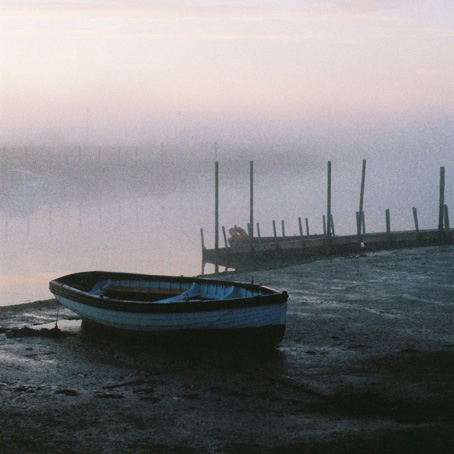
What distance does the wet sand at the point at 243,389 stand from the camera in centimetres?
687

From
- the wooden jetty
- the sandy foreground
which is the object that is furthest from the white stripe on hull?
the wooden jetty

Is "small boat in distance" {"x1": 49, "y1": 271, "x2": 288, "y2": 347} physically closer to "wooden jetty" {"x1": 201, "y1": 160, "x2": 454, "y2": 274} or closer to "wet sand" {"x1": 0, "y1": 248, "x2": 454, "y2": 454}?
"wet sand" {"x1": 0, "y1": 248, "x2": 454, "y2": 454}

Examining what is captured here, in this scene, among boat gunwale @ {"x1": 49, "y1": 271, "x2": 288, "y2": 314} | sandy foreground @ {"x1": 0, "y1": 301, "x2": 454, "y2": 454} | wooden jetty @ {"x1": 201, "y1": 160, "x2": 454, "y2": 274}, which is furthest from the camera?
wooden jetty @ {"x1": 201, "y1": 160, "x2": 454, "y2": 274}

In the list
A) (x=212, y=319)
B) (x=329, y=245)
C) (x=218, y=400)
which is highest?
(x=329, y=245)

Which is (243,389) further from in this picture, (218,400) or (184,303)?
(184,303)

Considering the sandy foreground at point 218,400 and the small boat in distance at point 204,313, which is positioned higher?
the small boat in distance at point 204,313

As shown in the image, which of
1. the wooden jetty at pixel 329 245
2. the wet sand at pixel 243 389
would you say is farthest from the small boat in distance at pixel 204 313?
the wooden jetty at pixel 329 245

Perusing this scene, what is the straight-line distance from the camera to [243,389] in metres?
8.86

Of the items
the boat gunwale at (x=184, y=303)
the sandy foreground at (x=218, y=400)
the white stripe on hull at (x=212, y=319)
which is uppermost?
the boat gunwale at (x=184, y=303)

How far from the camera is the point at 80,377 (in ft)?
32.0

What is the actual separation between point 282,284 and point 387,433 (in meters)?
13.3

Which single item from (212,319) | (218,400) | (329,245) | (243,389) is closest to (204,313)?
(212,319)

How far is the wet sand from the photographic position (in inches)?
270

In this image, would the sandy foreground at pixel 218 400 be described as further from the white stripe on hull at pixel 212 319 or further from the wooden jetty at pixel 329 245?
the wooden jetty at pixel 329 245
